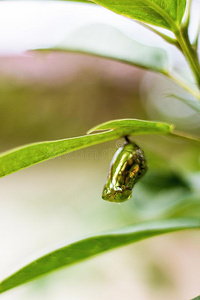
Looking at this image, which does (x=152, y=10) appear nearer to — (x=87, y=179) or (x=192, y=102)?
(x=192, y=102)

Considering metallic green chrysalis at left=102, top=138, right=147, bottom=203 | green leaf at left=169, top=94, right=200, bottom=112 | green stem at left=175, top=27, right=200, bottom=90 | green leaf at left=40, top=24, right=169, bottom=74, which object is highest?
green leaf at left=40, top=24, right=169, bottom=74

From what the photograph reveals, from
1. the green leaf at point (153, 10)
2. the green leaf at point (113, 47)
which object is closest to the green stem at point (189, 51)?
the green leaf at point (153, 10)

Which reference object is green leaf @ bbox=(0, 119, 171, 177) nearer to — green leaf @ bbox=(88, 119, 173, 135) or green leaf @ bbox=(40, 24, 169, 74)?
green leaf @ bbox=(88, 119, 173, 135)

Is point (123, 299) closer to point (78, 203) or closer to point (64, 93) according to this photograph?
point (78, 203)

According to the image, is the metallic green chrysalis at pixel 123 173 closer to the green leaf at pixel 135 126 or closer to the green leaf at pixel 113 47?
the green leaf at pixel 135 126

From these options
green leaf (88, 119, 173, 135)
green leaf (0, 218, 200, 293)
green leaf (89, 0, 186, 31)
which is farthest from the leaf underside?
green leaf (0, 218, 200, 293)

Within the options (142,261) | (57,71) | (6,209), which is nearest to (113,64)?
A: (57,71)

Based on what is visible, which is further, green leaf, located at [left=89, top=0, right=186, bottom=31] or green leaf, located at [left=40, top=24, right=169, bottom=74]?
green leaf, located at [left=40, top=24, right=169, bottom=74]

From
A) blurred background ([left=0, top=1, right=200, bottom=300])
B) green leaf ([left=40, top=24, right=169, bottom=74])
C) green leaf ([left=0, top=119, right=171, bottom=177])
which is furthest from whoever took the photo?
blurred background ([left=0, top=1, right=200, bottom=300])
